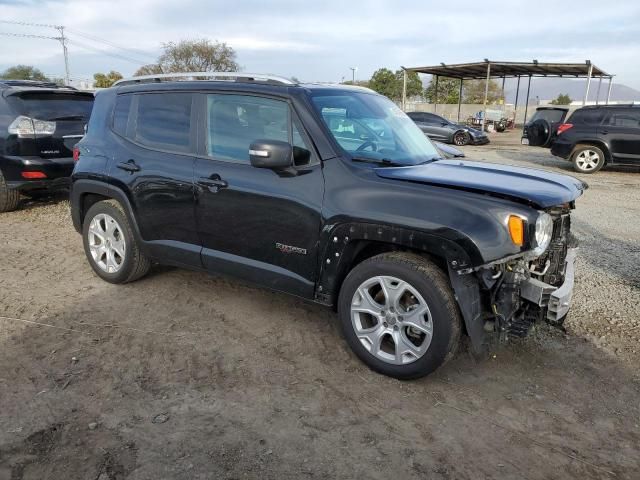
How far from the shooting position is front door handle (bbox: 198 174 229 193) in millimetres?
3795

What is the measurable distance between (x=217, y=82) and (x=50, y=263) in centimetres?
291

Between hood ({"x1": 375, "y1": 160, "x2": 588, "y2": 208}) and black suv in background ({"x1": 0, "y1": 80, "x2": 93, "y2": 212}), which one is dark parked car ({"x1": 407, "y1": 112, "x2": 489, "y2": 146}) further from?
hood ({"x1": 375, "y1": 160, "x2": 588, "y2": 208})

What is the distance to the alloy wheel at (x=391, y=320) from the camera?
3141 mm

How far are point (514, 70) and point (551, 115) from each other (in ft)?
51.5

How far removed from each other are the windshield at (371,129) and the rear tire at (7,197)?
5.48 meters

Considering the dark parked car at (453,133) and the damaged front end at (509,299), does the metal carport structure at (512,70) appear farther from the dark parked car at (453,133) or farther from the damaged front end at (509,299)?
the damaged front end at (509,299)

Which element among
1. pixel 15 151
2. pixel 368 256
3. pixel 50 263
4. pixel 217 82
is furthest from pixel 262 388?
pixel 15 151

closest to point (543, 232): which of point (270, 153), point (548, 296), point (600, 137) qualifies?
point (548, 296)

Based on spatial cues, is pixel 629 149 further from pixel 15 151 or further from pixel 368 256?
pixel 15 151

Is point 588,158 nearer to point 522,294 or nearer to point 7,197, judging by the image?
point 522,294

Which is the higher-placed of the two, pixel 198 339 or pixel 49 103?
pixel 49 103

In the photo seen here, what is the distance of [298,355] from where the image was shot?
3619mm

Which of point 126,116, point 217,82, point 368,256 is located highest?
point 217,82

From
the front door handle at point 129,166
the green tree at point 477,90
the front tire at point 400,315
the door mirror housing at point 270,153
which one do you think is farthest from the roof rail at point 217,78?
the green tree at point 477,90
